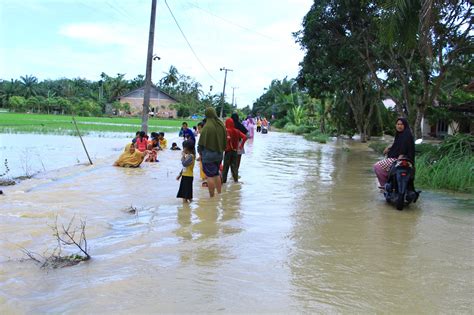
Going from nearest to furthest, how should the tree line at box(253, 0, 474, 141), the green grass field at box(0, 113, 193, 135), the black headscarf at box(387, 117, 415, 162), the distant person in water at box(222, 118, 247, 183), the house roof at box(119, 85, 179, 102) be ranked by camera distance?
1. the black headscarf at box(387, 117, 415, 162)
2. the distant person in water at box(222, 118, 247, 183)
3. the tree line at box(253, 0, 474, 141)
4. the green grass field at box(0, 113, 193, 135)
5. the house roof at box(119, 85, 179, 102)

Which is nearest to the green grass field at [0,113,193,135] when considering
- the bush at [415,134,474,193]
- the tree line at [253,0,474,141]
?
the tree line at [253,0,474,141]

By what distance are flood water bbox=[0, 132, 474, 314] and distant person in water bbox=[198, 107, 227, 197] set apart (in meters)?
0.56

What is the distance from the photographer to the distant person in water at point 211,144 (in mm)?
8453

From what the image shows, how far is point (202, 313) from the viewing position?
354cm

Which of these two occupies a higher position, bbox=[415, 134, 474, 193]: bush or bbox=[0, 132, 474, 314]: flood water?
bbox=[415, 134, 474, 193]: bush

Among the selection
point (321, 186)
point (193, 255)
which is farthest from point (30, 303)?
point (321, 186)

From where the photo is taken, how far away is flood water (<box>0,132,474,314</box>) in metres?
3.81

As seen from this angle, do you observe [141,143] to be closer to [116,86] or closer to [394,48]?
[394,48]

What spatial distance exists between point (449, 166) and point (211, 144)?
551cm

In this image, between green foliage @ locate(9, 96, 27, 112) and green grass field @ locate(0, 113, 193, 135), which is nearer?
green grass field @ locate(0, 113, 193, 135)

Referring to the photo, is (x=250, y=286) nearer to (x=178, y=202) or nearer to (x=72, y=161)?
(x=178, y=202)

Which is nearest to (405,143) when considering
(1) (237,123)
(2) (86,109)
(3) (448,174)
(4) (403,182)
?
(4) (403,182)

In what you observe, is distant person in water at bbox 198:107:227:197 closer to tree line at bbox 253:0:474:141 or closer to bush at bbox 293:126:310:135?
tree line at bbox 253:0:474:141

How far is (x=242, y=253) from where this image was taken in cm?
510
